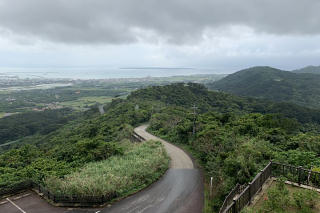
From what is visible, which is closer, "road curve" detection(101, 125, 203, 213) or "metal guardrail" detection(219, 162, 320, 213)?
"metal guardrail" detection(219, 162, 320, 213)

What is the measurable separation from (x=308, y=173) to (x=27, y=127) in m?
72.5

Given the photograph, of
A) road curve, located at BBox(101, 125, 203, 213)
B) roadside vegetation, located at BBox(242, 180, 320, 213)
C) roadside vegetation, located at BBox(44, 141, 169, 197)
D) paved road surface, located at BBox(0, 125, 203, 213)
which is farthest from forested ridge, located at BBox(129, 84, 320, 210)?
roadside vegetation, located at BBox(44, 141, 169, 197)

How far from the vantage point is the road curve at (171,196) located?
35.2 ft

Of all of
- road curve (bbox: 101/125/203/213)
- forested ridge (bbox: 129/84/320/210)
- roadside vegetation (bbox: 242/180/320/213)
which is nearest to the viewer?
roadside vegetation (bbox: 242/180/320/213)

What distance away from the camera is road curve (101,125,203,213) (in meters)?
10.7

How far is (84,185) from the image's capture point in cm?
1146

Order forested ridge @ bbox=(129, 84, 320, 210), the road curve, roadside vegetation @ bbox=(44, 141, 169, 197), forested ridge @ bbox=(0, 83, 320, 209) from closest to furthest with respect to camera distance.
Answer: the road curve, forested ridge @ bbox=(129, 84, 320, 210), forested ridge @ bbox=(0, 83, 320, 209), roadside vegetation @ bbox=(44, 141, 169, 197)

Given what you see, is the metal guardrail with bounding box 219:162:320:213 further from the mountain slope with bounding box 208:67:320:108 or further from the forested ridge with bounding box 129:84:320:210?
the mountain slope with bounding box 208:67:320:108

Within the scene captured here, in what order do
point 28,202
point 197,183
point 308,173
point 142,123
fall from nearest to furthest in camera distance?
point 308,173 → point 28,202 → point 197,183 → point 142,123

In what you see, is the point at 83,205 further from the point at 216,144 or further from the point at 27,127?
the point at 27,127

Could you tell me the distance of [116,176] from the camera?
500 inches

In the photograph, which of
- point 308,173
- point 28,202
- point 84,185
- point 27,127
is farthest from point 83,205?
point 27,127

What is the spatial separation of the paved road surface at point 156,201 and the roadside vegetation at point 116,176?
0.71 m

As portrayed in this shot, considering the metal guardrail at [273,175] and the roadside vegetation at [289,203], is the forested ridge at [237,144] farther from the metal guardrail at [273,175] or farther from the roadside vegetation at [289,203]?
the roadside vegetation at [289,203]
